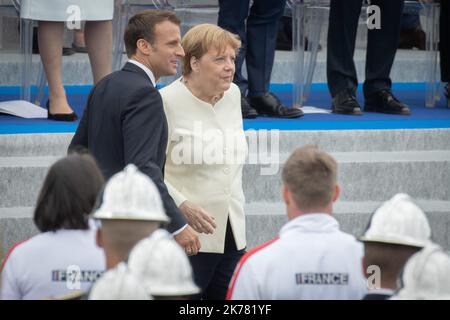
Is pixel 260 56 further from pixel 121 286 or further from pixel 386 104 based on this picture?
pixel 121 286

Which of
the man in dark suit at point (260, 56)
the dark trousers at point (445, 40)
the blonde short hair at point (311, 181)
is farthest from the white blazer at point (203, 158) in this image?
the dark trousers at point (445, 40)

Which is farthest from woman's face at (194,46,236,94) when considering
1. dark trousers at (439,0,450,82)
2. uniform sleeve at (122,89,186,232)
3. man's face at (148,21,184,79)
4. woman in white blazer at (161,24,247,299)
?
dark trousers at (439,0,450,82)

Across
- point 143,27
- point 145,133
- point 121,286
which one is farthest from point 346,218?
point 121,286

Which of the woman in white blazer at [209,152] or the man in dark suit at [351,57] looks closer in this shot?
the woman in white blazer at [209,152]

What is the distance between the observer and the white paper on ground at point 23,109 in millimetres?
5438

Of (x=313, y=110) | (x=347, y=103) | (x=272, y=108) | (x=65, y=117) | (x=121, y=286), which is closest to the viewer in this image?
(x=121, y=286)

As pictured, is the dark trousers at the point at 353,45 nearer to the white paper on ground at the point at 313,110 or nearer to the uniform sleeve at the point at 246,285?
the white paper on ground at the point at 313,110

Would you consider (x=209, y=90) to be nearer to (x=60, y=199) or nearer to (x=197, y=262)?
(x=197, y=262)

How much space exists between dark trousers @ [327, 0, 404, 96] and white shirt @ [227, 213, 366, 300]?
3.25 metres

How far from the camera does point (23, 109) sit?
18.2 ft

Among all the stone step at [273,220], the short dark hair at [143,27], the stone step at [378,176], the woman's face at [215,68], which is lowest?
the stone step at [273,220]

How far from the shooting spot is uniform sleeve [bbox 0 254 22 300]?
253cm

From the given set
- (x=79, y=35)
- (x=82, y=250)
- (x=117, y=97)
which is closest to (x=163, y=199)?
(x=117, y=97)

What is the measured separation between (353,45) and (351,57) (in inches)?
2.9
